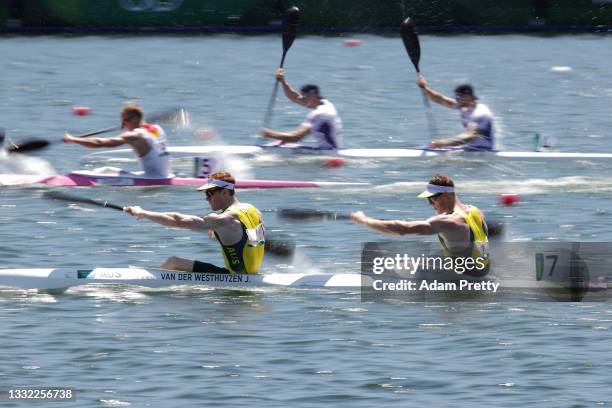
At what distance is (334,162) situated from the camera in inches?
1032

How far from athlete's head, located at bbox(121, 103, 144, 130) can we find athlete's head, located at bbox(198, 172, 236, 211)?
6.52 m

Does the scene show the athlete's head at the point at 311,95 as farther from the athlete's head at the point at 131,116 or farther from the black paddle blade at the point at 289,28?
the athlete's head at the point at 131,116

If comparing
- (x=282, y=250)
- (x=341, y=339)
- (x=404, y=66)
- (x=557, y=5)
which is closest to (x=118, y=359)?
(x=341, y=339)

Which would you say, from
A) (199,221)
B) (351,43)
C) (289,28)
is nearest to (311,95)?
(289,28)

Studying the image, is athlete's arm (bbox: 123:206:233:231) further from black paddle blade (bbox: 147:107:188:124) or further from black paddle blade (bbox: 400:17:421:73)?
black paddle blade (bbox: 400:17:421:73)

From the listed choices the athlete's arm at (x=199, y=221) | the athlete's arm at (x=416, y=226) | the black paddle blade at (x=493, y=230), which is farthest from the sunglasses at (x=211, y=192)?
the black paddle blade at (x=493, y=230)

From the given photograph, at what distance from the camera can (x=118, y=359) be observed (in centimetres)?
1411

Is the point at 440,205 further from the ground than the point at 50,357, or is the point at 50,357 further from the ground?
the point at 440,205

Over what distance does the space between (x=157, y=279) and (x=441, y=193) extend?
341cm

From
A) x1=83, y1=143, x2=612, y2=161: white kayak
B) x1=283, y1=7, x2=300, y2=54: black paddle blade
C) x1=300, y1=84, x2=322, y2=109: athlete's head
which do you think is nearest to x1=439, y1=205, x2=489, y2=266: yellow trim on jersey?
x1=83, y1=143, x2=612, y2=161: white kayak

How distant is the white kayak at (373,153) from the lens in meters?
26.1

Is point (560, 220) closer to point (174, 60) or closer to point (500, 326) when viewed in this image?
point (500, 326)

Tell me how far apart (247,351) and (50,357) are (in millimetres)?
1922

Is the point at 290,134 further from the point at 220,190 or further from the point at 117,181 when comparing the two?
the point at 220,190
